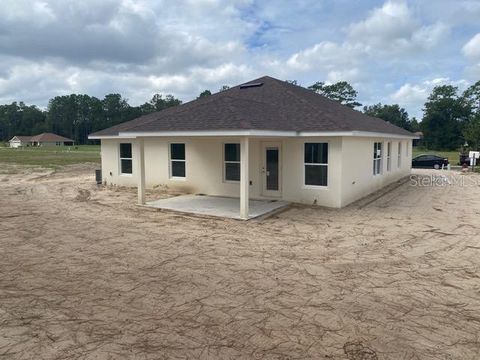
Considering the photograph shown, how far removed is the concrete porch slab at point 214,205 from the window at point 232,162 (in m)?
0.90

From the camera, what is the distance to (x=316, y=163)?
13.0 meters

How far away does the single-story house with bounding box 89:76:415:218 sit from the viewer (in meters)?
11.7

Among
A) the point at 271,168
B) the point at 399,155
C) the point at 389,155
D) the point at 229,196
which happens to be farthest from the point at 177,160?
the point at 399,155

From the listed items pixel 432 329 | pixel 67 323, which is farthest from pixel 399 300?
pixel 67 323

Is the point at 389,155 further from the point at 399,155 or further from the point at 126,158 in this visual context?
the point at 126,158

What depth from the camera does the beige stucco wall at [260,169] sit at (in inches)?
501

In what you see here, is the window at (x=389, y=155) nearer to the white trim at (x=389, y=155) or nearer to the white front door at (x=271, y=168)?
the white trim at (x=389, y=155)

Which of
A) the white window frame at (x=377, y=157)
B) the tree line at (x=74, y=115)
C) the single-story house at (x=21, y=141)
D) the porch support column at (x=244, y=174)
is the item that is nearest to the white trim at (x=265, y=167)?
the porch support column at (x=244, y=174)

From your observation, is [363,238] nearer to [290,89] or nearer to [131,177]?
[290,89]

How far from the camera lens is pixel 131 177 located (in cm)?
1773

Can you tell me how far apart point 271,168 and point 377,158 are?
19.8 feet

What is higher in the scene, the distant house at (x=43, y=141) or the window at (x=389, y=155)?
the distant house at (x=43, y=141)

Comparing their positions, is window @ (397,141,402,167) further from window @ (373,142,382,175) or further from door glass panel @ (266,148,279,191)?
door glass panel @ (266,148,279,191)

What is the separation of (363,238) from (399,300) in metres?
3.70
